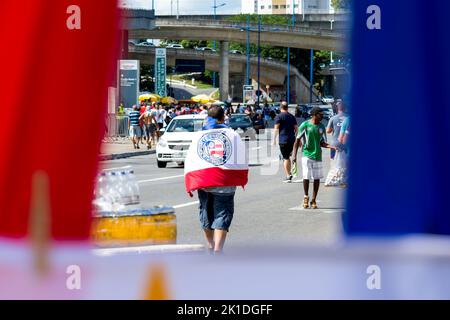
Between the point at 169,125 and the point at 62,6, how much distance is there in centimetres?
2175

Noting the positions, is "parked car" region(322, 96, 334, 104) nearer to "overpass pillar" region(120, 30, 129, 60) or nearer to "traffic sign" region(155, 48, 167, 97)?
"overpass pillar" region(120, 30, 129, 60)

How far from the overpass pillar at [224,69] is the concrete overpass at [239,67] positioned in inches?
0.7

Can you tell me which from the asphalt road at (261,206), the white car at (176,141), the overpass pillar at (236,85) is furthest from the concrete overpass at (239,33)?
the white car at (176,141)

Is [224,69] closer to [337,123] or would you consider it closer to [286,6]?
[286,6]

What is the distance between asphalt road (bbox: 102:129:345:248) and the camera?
138 inches

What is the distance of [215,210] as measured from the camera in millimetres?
7969

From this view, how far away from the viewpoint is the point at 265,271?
3.20 m

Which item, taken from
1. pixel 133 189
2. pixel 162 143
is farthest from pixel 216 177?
pixel 162 143

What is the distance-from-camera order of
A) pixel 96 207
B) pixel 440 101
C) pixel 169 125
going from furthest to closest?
1. pixel 169 125
2. pixel 96 207
3. pixel 440 101

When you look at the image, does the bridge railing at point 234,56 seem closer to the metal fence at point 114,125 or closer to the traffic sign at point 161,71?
the traffic sign at point 161,71

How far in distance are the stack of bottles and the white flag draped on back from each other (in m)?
3.50

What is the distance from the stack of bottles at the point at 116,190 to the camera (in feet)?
11.0
